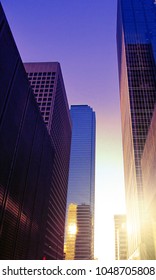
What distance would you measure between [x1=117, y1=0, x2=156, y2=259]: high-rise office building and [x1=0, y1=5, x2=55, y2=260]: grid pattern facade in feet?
137

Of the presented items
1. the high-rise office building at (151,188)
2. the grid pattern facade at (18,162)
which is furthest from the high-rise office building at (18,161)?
the high-rise office building at (151,188)

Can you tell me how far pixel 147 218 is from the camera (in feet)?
223

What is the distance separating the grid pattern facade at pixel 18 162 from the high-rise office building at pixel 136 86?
41.7 m

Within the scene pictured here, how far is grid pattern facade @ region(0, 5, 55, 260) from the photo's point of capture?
35.0m

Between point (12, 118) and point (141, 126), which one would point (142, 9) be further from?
point (12, 118)

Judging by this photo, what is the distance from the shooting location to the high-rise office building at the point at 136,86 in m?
91.4

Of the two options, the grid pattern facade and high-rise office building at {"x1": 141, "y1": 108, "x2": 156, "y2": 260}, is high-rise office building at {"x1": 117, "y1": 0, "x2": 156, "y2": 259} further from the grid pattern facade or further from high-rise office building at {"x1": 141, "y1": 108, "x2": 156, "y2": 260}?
the grid pattern facade

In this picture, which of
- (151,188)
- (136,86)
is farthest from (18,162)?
(136,86)

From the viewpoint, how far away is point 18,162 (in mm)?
40250

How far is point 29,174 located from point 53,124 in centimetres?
5536

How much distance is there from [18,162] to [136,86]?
269 feet

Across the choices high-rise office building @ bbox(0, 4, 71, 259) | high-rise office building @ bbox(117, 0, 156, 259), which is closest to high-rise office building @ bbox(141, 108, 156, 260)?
high-rise office building @ bbox(117, 0, 156, 259)

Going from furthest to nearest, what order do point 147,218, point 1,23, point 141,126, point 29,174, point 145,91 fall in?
1. point 145,91
2. point 141,126
3. point 147,218
4. point 29,174
5. point 1,23
